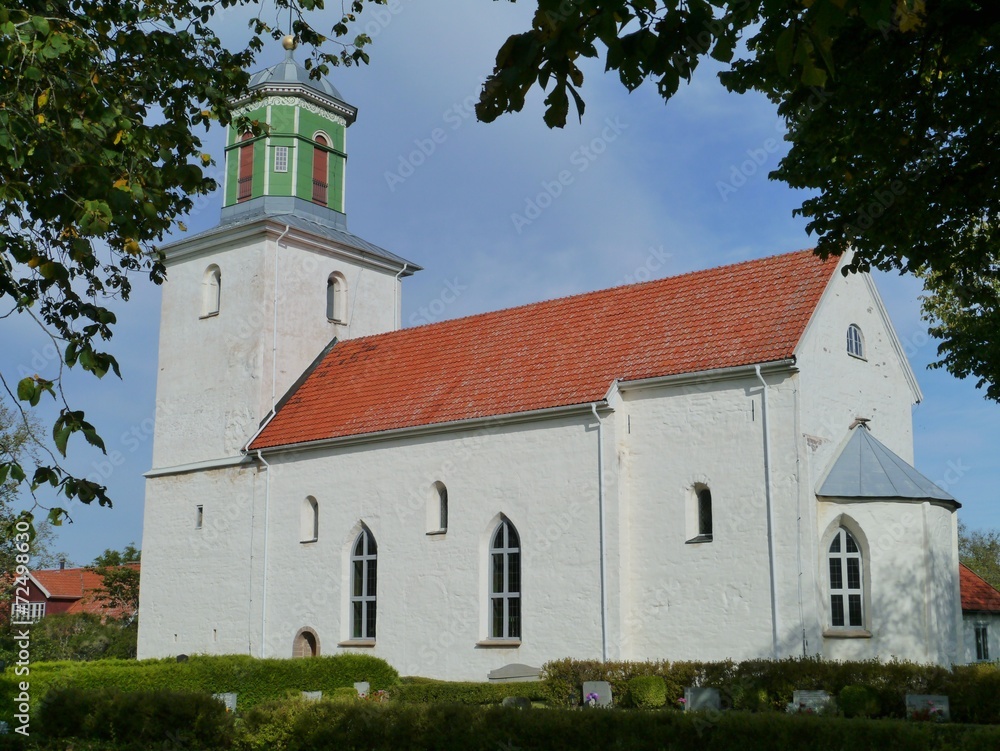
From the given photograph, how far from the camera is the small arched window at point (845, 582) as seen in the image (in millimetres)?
17984

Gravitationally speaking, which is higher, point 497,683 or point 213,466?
point 213,466

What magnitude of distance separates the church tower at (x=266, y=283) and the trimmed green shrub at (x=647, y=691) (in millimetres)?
12591

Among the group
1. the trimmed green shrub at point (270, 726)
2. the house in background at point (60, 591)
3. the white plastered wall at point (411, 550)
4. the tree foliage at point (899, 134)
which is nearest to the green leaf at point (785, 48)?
the tree foliage at point (899, 134)

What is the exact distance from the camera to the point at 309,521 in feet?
80.0

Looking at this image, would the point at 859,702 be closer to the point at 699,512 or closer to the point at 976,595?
the point at 699,512

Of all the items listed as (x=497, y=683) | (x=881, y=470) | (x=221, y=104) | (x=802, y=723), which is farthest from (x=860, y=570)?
(x=221, y=104)

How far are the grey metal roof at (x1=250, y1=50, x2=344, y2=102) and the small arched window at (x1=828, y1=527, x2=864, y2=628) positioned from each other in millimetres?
17668

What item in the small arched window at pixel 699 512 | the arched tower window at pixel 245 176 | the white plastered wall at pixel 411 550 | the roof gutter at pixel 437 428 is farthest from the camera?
the arched tower window at pixel 245 176

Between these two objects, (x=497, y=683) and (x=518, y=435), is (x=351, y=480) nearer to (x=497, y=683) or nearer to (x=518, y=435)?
(x=518, y=435)

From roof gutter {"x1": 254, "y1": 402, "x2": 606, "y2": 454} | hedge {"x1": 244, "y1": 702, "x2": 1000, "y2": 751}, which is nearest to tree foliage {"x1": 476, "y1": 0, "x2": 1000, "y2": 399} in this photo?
hedge {"x1": 244, "y1": 702, "x2": 1000, "y2": 751}

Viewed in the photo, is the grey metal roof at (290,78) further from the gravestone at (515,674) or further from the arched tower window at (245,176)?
the gravestone at (515,674)

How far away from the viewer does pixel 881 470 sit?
60.8 feet

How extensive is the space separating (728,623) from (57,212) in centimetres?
1466

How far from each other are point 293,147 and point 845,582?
17.5 meters
